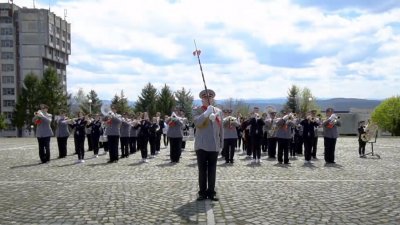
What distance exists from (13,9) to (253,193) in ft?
353

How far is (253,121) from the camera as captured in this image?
58.8 ft

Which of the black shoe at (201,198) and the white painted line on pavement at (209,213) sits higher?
the black shoe at (201,198)

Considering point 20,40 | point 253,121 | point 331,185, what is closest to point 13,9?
point 20,40

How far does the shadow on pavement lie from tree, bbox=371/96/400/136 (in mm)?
74874

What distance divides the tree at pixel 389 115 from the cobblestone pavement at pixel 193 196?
228ft

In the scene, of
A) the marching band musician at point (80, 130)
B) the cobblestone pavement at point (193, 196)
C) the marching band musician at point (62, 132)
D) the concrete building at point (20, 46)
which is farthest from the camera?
the concrete building at point (20, 46)

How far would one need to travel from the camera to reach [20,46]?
106 m

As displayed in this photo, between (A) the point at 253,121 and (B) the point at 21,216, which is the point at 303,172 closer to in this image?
(A) the point at 253,121

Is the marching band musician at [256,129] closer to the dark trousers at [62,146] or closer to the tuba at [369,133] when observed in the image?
the tuba at [369,133]

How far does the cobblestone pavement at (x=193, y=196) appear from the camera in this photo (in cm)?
752

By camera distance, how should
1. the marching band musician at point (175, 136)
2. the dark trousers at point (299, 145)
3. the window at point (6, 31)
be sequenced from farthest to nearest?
1. the window at point (6, 31)
2. the dark trousers at point (299, 145)
3. the marching band musician at point (175, 136)

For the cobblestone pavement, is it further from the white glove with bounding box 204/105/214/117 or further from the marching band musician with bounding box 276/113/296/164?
the marching band musician with bounding box 276/113/296/164

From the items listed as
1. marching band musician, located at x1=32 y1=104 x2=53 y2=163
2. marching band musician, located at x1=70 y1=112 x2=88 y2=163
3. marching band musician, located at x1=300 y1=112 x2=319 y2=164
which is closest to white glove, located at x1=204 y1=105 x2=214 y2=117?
marching band musician, located at x1=300 y1=112 x2=319 y2=164

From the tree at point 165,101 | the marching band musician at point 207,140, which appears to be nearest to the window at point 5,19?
the tree at point 165,101
